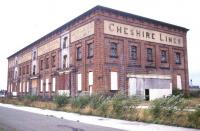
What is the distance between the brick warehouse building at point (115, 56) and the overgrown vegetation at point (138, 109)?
282 inches

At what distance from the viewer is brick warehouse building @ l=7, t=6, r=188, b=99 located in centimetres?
2983

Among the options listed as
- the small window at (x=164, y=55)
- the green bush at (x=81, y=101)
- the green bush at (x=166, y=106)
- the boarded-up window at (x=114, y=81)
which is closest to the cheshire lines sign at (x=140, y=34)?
the small window at (x=164, y=55)

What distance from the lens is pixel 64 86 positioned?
35.9m

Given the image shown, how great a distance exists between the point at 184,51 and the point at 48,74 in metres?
19.7

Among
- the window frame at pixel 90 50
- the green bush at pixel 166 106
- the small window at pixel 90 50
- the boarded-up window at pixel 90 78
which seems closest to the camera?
the green bush at pixel 166 106

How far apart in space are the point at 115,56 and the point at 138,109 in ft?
45.1

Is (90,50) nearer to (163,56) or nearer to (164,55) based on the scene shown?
(163,56)

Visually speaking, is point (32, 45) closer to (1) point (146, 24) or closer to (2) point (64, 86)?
(2) point (64, 86)

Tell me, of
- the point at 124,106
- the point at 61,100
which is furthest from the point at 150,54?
the point at 124,106

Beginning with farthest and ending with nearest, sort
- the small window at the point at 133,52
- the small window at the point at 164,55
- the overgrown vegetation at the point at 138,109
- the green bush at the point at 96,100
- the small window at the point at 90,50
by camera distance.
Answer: the small window at the point at 164,55, the small window at the point at 133,52, the small window at the point at 90,50, the green bush at the point at 96,100, the overgrown vegetation at the point at 138,109


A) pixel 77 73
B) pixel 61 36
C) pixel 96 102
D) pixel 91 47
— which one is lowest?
pixel 96 102

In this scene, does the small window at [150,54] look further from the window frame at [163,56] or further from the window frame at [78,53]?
the window frame at [78,53]

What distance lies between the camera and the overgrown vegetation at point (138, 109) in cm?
1355

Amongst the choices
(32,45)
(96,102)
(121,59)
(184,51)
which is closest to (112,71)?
(121,59)
